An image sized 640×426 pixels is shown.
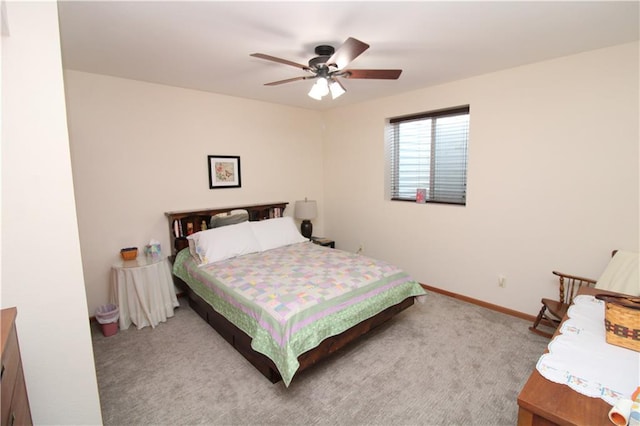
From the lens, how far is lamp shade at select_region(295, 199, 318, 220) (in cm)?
447

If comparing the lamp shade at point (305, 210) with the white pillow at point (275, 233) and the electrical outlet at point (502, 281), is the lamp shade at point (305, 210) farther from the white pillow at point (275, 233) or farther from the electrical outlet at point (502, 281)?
the electrical outlet at point (502, 281)

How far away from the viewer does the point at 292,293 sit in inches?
90.7

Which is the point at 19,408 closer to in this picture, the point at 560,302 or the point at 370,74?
the point at 370,74

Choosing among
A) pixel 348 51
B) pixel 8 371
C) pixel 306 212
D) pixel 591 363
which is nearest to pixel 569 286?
pixel 591 363

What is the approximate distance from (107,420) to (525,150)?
12.9 feet

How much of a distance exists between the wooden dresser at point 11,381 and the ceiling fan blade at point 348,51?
197 cm

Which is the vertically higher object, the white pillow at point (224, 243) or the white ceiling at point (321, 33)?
the white ceiling at point (321, 33)

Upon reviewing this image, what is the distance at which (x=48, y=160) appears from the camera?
1367mm

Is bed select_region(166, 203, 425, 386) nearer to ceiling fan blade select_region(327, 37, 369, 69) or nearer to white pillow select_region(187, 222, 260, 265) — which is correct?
white pillow select_region(187, 222, 260, 265)

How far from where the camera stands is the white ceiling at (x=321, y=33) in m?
1.81

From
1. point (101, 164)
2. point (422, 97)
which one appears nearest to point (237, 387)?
point (101, 164)

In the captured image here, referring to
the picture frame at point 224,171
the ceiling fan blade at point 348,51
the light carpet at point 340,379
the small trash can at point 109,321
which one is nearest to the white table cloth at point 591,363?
the light carpet at point 340,379

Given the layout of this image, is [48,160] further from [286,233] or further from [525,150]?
[525,150]

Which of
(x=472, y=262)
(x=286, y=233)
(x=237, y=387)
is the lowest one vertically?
(x=237, y=387)
